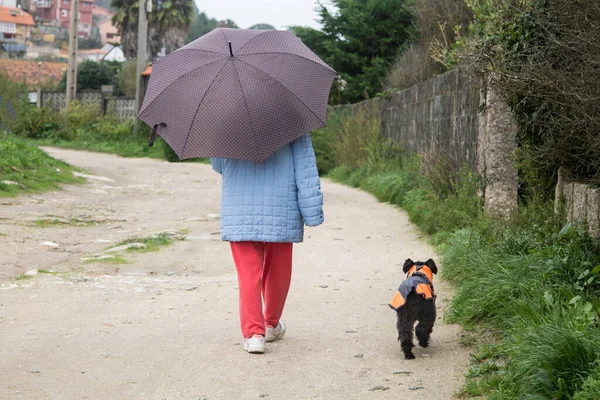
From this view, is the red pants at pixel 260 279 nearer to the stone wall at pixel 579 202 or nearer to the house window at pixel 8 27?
the stone wall at pixel 579 202

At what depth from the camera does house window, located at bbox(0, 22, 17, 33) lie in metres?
109

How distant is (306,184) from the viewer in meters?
5.56

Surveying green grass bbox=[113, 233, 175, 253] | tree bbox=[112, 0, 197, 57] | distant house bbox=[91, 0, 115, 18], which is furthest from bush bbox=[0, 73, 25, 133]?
distant house bbox=[91, 0, 115, 18]

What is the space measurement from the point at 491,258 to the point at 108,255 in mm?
4330

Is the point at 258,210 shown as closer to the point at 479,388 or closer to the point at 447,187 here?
the point at 479,388

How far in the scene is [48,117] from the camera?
104 ft

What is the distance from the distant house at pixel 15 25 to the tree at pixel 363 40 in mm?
79518

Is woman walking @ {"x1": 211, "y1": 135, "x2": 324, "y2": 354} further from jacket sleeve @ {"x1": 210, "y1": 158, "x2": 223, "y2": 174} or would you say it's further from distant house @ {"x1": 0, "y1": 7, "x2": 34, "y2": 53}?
distant house @ {"x1": 0, "y1": 7, "x2": 34, "y2": 53}

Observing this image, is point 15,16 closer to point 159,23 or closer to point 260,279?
point 159,23

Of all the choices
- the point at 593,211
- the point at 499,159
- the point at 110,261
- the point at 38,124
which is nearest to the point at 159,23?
the point at 38,124

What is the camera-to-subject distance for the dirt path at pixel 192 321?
489 cm

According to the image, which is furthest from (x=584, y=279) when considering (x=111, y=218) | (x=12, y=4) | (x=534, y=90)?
(x=12, y=4)

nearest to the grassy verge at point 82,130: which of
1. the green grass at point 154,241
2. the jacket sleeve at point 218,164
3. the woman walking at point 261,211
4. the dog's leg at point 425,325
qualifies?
the green grass at point 154,241

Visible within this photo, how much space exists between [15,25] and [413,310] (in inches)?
4515
